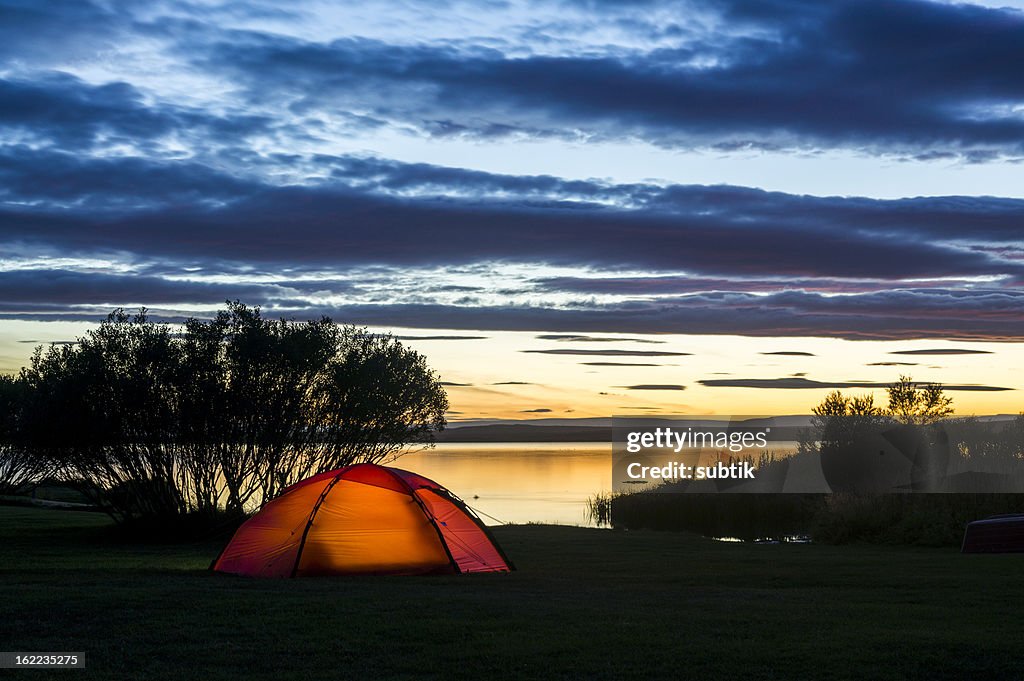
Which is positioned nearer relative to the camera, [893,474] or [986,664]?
[986,664]

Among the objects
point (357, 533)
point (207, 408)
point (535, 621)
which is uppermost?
point (207, 408)

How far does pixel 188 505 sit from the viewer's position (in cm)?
3033

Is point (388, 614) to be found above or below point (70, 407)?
below

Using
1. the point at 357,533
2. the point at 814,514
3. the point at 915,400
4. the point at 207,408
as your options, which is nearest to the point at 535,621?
the point at 357,533

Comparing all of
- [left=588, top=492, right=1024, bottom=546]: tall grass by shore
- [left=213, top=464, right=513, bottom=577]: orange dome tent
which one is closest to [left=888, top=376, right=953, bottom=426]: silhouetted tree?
[left=588, top=492, right=1024, bottom=546]: tall grass by shore

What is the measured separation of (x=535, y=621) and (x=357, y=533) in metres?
7.04

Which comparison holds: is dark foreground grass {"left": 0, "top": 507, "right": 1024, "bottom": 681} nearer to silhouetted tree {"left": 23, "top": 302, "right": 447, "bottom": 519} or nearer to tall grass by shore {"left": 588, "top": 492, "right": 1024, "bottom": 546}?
silhouetted tree {"left": 23, "top": 302, "right": 447, "bottom": 519}

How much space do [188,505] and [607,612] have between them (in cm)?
1875

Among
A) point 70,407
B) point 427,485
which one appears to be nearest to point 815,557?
point 427,485

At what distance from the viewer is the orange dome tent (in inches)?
783

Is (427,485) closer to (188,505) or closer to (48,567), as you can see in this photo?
(48,567)

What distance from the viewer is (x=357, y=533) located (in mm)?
20188

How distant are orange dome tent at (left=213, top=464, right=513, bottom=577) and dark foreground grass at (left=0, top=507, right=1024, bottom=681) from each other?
90 cm

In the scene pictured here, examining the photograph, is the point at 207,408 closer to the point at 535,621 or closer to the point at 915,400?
the point at 535,621
